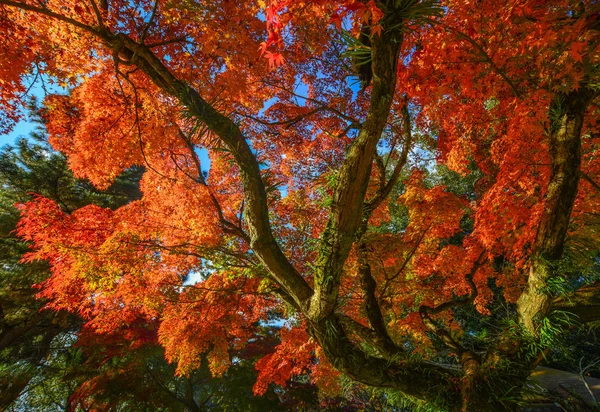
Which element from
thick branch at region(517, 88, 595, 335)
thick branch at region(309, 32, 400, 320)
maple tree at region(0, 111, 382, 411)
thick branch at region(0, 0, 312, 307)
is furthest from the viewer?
maple tree at region(0, 111, 382, 411)

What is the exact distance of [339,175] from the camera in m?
1.76

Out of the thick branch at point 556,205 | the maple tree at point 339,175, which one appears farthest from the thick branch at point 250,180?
the thick branch at point 556,205

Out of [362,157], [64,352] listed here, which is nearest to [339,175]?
[362,157]

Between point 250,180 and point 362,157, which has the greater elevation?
point 250,180

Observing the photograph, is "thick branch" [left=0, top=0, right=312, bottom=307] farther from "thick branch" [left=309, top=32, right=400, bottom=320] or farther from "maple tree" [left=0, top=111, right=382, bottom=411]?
"maple tree" [left=0, top=111, right=382, bottom=411]

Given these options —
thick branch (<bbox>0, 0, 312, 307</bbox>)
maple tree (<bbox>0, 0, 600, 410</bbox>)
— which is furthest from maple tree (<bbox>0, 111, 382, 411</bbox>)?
thick branch (<bbox>0, 0, 312, 307</bbox>)

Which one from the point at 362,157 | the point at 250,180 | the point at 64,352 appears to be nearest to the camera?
the point at 362,157

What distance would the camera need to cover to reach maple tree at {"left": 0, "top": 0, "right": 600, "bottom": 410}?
6.75ft

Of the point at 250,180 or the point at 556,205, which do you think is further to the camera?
the point at 556,205

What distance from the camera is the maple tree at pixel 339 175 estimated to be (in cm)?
206

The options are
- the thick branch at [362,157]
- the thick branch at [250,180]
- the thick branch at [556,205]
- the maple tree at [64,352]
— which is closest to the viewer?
the thick branch at [362,157]

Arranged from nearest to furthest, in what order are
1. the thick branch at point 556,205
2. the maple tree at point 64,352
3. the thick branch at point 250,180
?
the thick branch at point 250,180 < the thick branch at point 556,205 < the maple tree at point 64,352

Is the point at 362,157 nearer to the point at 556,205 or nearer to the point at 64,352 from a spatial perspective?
the point at 556,205

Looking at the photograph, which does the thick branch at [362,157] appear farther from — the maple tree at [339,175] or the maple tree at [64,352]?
the maple tree at [64,352]
